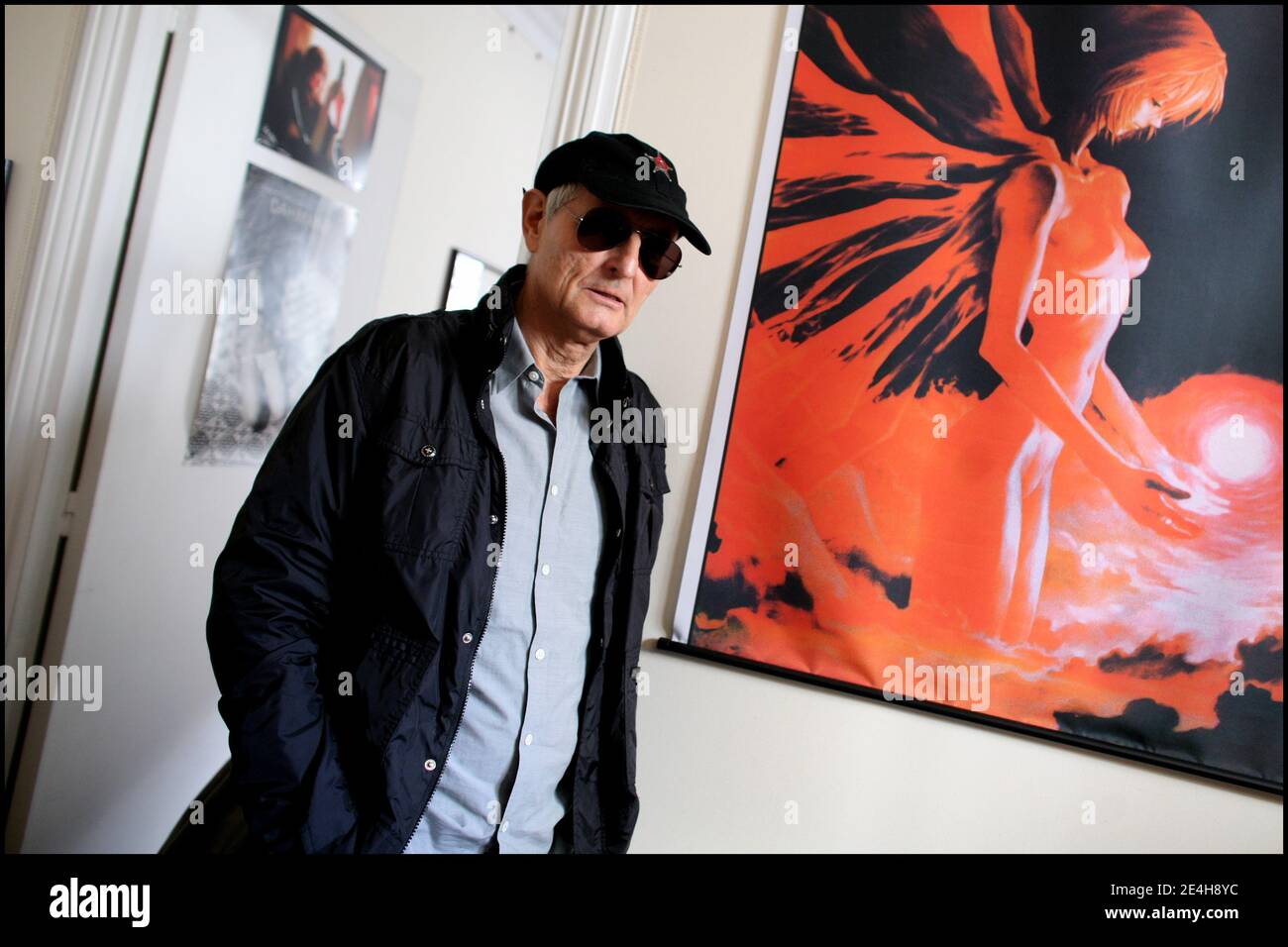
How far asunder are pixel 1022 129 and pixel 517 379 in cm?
117

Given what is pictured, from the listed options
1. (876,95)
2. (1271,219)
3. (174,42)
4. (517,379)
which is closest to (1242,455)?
(1271,219)

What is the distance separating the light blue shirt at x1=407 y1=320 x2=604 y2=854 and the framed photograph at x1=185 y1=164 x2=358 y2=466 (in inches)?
56.7

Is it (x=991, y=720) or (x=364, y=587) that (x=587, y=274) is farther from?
(x=991, y=720)

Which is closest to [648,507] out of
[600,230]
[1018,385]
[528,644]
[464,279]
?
[528,644]

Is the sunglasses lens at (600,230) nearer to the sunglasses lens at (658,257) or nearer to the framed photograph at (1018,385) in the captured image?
the sunglasses lens at (658,257)

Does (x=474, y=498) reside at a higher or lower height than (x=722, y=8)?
lower

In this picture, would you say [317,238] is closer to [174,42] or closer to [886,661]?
[174,42]

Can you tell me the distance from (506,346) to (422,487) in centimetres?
27

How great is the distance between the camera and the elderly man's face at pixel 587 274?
1299 millimetres

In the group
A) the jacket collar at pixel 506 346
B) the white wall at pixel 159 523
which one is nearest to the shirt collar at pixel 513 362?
the jacket collar at pixel 506 346

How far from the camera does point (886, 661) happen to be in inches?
A: 65.5

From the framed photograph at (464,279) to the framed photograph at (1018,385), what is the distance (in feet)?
7.79

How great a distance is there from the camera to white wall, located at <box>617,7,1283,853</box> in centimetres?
159

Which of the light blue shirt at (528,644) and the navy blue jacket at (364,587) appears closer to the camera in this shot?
the navy blue jacket at (364,587)
